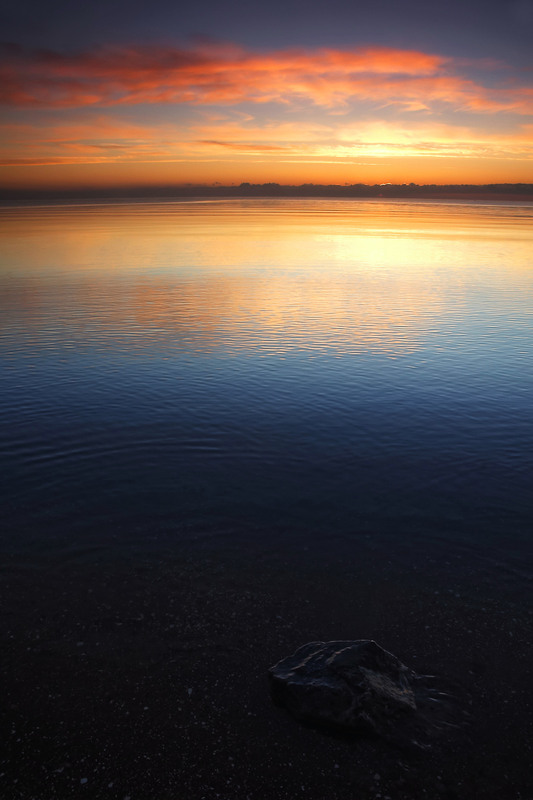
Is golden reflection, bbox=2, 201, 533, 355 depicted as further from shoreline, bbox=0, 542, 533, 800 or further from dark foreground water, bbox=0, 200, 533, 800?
shoreline, bbox=0, 542, 533, 800

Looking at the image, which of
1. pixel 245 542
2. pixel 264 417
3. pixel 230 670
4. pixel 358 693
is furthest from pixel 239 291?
pixel 358 693

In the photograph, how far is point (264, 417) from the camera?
24688 mm

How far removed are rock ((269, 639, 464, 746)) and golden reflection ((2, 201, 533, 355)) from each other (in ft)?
81.2

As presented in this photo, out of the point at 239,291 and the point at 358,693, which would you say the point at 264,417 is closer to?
the point at 358,693

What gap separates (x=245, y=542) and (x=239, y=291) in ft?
135

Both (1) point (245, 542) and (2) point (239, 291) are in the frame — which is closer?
(1) point (245, 542)

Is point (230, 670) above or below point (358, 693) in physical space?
below

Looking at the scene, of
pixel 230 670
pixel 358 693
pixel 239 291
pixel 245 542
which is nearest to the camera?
pixel 358 693

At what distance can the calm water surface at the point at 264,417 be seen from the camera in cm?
1731

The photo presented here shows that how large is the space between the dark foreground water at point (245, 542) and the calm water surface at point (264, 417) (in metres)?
0.12

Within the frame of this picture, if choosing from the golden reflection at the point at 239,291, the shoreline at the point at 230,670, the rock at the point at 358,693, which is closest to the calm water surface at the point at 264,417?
the golden reflection at the point at 239,291

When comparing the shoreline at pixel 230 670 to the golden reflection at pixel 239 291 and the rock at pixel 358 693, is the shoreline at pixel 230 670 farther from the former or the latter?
the golden reflection at pixel 239 291

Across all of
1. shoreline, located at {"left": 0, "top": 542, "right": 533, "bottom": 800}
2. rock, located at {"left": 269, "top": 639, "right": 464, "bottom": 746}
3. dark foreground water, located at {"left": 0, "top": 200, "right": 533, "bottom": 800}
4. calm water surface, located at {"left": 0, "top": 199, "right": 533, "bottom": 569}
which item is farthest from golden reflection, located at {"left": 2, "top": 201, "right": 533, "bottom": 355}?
rock, located at {"left": 269, "top": 639, "right": 464, "bottom": 746}

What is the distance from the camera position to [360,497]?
18641 mm
